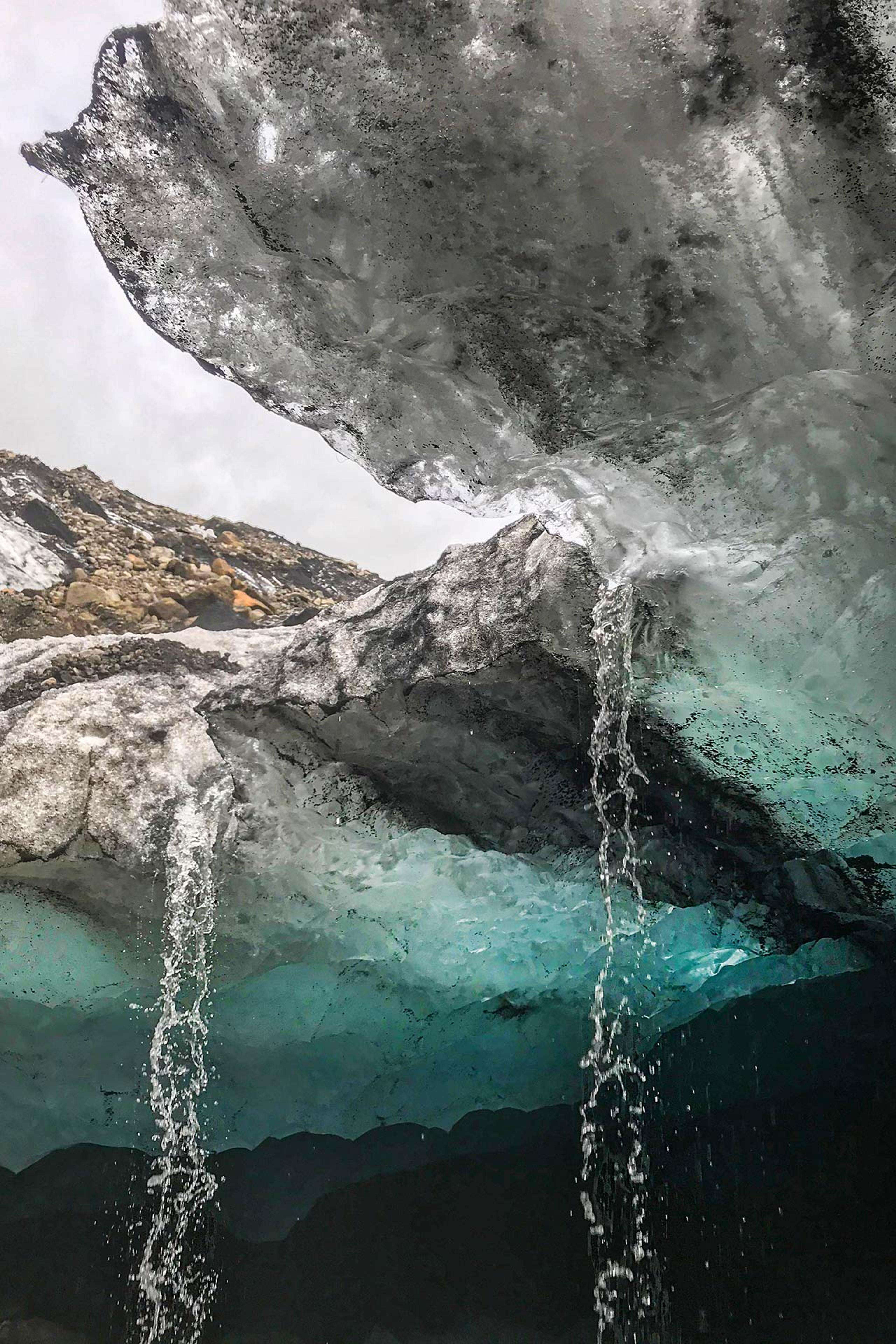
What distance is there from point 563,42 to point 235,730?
4.90 metres

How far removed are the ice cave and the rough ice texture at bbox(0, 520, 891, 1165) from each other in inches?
1.7

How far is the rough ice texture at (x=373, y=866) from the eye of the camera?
602 centimetres

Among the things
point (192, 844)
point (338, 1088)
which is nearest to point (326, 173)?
point (192, 844)

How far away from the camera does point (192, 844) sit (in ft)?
22.1

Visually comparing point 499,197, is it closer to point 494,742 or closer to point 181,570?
point 494,742

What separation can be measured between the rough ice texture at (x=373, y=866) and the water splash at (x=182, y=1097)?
17 cm

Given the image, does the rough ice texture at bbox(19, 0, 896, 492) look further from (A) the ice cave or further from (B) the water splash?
(B) the water splash

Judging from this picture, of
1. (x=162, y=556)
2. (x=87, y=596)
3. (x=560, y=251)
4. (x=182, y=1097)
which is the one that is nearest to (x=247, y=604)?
(x=162, y=556)

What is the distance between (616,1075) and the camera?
9.48 metres

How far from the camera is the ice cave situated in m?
2.88

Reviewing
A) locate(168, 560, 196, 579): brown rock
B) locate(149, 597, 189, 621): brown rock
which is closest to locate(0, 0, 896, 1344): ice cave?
locate(149, 597, 189, 621): brown rock

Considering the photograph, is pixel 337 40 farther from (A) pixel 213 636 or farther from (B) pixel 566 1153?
(B) pixel 566 1153

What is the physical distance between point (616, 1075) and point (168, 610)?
856 cm

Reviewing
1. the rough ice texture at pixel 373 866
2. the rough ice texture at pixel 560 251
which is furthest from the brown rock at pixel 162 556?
the rough ice texture at pixel 560 251
